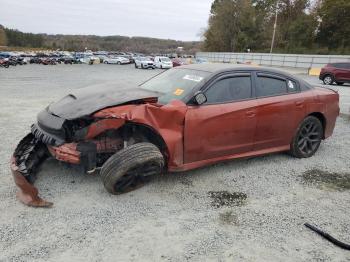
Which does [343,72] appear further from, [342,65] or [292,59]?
[292,59]

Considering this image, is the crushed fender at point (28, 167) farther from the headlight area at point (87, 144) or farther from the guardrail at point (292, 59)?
the guardrail at point (292, 59)

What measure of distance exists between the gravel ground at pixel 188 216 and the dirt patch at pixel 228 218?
0.01 metres

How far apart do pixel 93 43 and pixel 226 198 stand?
133 meters

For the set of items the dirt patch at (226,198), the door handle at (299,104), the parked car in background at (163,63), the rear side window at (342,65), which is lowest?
the parked car in background at (163,63)

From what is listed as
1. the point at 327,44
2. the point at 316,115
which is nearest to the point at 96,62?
the point at 327,44

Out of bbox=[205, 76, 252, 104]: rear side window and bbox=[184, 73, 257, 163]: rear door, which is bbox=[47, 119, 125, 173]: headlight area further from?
bbox=[205, 76, 252, 104]: rear side window

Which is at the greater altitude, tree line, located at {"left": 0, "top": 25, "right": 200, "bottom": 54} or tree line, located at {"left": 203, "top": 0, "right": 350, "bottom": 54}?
tree line, located at {"left": 203, "top": 0, "right": 350, "bottom": 54}

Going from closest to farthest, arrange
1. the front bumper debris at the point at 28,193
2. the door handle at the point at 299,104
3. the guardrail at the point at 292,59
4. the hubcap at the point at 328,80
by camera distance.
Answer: the front bumper debris at the point at 28,193, the door handle at the point at 299,104, the hubcap at the point at 328,80, the guardrail at the point at 292,59

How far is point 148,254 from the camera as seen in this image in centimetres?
292

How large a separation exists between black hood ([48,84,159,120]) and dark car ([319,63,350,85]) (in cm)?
1816

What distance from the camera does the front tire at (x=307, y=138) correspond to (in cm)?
541

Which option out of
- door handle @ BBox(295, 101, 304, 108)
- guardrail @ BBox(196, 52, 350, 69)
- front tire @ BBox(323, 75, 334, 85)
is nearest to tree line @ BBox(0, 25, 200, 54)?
guardrail @ BBox(196, 52, 350, 69)

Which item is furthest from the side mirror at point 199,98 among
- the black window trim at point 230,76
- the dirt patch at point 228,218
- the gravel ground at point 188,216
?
the dirt patch at point 228,218

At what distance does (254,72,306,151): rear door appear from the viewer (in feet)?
16.0
